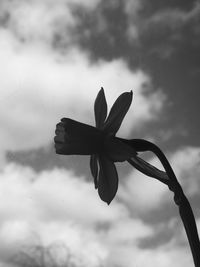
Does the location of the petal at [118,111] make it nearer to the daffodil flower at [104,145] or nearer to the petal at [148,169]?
the daffodil flower at [104,145]

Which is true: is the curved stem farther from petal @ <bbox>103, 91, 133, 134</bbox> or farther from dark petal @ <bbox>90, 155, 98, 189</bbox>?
dark petal @ <bbox>90, 155, 98, 189</bbox>

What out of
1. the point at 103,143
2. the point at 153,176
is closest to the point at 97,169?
the point at 103,143

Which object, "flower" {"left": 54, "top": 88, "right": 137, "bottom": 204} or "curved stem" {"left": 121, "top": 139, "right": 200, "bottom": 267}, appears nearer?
"curved stem" {"left": 121, "top": 139, "right": 200, "bottom": 267}

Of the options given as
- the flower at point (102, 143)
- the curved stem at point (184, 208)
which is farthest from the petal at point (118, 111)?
the curved stem at point (184, 208)

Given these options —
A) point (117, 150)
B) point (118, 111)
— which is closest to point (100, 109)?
point (118, 111)

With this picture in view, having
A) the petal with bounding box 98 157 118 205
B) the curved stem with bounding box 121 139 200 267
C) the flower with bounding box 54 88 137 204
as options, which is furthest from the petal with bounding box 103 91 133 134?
the curved stem with bounding box 121 139 200 267

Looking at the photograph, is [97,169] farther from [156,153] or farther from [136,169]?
[156,153]

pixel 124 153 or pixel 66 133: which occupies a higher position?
pixel 66 133
